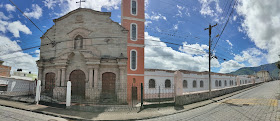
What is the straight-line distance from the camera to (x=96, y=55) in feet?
47.8

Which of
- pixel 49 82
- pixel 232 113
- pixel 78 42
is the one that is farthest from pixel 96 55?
pixel 232 113

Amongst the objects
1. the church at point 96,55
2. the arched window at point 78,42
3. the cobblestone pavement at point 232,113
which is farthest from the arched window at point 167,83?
the arched window at point 78,42

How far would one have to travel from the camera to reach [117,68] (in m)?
14.6

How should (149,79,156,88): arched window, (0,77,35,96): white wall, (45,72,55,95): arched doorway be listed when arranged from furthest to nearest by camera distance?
(149,79,156,88): arched window, (0,77,35,96): white wall, (45,72,55,95): arched doorway

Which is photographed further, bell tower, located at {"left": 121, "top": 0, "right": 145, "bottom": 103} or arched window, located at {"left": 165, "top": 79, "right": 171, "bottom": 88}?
arched window, located at {"left": 165, "top": 79, "right": 171, "bottom": 88}

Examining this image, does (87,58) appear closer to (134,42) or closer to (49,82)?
(134,42)

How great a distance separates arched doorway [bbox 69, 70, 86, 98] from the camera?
14465mm

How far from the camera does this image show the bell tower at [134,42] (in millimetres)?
15188

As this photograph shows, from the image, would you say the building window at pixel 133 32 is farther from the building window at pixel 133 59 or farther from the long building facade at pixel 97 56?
the building window at pixel 133 59

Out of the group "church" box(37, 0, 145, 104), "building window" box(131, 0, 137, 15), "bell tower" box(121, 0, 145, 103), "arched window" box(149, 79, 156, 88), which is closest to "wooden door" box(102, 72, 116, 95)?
"church" box(37, 0, 145, 104)

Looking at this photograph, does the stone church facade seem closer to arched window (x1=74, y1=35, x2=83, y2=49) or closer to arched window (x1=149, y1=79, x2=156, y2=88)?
arched window (x1=74, y1=35, x2=83, y2=49)

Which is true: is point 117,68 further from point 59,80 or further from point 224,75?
point 224,75

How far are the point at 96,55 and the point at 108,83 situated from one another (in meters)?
3.12

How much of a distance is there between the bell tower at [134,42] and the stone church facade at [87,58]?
89 centimetres
